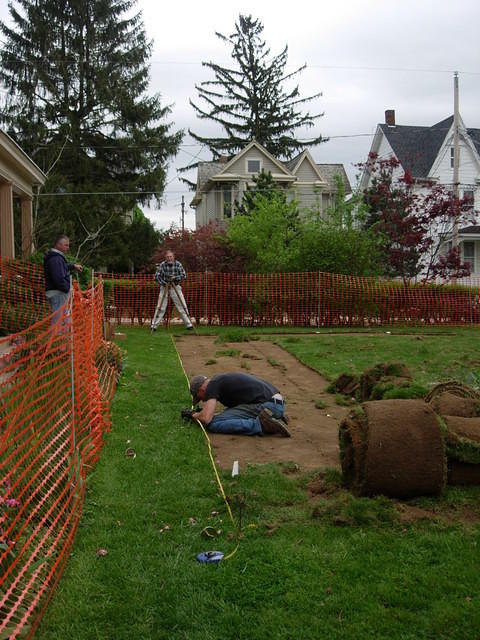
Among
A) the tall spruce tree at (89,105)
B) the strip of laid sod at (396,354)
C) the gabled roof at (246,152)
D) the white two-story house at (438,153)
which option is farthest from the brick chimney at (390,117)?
the strip of laid sod at (396,354)

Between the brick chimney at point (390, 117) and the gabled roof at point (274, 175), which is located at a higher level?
the brick chimney at point (390, 117)

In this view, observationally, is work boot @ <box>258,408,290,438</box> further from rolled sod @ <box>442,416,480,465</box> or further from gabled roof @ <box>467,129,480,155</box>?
gabled roof @ <box>467,129,480,155</box>

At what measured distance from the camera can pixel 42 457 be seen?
167 inches

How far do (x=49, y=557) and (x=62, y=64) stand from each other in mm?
34894

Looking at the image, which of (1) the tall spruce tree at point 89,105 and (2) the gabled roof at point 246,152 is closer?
(1) the tall spruce tree at point 89,105

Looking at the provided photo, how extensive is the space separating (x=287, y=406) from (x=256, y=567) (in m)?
4.14

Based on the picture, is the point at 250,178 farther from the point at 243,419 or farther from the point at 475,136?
the point at 243,419

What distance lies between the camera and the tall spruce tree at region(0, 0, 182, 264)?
111 feet

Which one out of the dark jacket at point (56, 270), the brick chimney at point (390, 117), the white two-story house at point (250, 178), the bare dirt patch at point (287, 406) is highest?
the brick chimney at point (390, 117)

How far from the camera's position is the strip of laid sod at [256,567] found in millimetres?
2943

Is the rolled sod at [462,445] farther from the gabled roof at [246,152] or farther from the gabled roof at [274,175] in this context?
the gabled roof at [246,152]

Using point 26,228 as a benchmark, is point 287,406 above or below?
below

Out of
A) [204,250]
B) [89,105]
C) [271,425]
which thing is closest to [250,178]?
[89,105]

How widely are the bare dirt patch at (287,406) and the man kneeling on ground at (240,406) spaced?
0.34 feet
